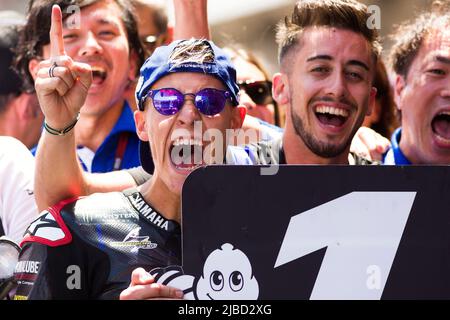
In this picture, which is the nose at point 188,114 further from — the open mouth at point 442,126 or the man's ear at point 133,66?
the man's ear at point 133,66

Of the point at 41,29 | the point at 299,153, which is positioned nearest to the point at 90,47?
the point at 41,29

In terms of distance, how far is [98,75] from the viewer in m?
3.91

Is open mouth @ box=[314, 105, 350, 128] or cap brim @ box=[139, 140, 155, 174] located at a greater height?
open mouth @ box=[314, 105, 350, 128]

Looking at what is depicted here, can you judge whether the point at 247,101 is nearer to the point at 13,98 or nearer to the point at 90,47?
the point at 90,47

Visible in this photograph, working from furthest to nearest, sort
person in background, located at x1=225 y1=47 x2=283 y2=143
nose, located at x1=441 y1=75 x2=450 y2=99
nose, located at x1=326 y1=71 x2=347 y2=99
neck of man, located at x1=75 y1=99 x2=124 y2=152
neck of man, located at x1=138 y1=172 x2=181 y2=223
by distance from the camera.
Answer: person in background, located at x1=225 y1=47 x2=283 y2=143, neck of man, located at x1=75 y1=99 x2=124 y2=152, nose, located at x1=441 y1=75 x2=450 y2=99, nose, located at x1=326 y1=71 x2=347 y2=99, neck of man, located at x1=138 y1=172 x2=181 y2=223

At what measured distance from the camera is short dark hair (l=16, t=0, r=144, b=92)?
392cm

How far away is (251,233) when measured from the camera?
2.36 meters

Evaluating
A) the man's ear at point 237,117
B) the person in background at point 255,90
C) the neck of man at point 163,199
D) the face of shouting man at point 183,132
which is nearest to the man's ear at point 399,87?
the person in background at point 255,90

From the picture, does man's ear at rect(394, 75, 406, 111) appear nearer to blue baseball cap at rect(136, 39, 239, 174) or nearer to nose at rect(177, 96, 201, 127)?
blue baseball cap at rect(136, 39, 239, 174)

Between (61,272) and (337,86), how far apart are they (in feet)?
3.81

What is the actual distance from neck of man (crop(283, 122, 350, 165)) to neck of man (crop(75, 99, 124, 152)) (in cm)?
106

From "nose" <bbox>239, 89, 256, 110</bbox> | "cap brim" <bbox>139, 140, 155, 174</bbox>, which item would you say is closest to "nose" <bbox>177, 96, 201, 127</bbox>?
"cap brim" <bbox>139, 140, 155, 174</bbox>

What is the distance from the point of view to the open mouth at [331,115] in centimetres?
317

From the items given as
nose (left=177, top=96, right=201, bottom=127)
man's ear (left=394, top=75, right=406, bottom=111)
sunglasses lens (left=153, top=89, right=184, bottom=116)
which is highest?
man's ear (left=394, top=75, right=406, bottom=111)
